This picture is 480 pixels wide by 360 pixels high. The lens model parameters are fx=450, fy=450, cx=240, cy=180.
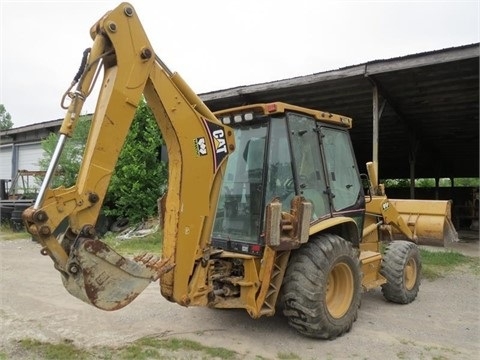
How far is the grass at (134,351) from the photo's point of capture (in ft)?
12.6

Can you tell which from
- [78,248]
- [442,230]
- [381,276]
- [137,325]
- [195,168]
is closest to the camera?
[78,248]

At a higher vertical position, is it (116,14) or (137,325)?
(116,14)

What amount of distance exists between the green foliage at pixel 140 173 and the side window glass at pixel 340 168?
764 cm

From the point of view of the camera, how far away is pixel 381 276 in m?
5.68

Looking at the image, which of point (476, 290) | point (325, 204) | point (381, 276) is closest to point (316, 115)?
point (325, 204)

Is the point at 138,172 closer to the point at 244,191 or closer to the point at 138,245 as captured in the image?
the point at 138,245

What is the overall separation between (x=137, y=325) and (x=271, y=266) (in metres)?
1.68

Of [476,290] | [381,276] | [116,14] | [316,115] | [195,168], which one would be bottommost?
[476,290]

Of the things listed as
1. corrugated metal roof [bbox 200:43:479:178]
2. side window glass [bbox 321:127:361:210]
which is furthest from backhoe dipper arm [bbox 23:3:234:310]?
corrugated metal roof [bbox 200:43:479:178]

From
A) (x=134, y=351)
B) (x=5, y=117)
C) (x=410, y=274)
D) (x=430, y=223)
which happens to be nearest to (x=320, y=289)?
(x=134, y=351)

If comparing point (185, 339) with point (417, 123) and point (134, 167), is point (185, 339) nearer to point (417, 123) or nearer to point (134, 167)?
point (134, 167)

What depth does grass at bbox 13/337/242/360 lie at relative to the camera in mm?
3852

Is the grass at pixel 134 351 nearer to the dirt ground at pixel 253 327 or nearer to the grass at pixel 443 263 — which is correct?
the dirt ground at pixel 253 327

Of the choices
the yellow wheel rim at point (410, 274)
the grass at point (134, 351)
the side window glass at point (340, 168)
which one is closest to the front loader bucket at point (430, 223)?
the yellow wheel rim at point (410, 274)
